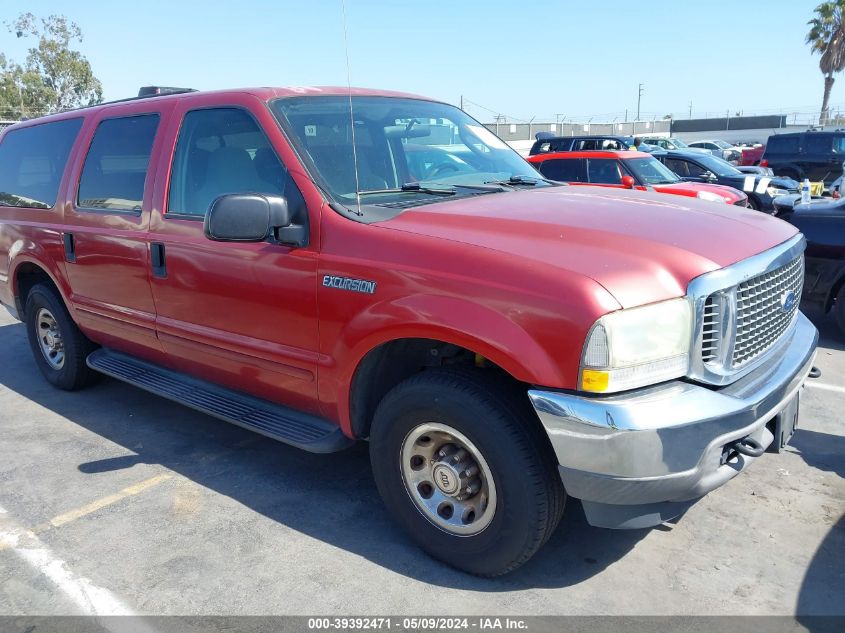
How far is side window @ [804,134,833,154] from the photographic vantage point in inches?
760

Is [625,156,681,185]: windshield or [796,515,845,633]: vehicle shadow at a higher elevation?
[625,156,681,185]: windshield

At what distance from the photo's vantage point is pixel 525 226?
2842 millimetres

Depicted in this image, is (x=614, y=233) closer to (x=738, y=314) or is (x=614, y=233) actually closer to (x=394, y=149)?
(x=738, y=314)

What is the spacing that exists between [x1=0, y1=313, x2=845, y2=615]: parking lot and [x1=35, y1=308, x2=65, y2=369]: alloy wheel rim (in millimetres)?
1116

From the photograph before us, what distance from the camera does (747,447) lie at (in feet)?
8.47

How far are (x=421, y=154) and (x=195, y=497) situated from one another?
2203 millimetres

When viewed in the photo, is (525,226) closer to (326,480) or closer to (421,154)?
(421,154)

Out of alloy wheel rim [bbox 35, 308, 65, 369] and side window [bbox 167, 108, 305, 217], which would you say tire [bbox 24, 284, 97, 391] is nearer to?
alloy wheel rim [bbox 35, 308, 65, 369]

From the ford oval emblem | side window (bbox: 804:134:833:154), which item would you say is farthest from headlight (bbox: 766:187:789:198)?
the ford oval emblem

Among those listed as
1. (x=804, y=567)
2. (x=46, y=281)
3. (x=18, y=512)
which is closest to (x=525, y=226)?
(x=804, y=567)

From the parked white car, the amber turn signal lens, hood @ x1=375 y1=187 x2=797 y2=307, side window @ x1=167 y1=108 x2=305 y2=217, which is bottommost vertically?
the parked white car

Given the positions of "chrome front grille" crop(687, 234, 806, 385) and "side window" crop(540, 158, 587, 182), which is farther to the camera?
"side window" crop(540, 158, 587, 182)

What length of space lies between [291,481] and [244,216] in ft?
5.19

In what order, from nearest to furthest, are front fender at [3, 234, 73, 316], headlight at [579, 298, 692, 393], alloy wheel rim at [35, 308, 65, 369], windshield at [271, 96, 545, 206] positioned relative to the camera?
headlight at [579, 298, 692, 393] < windshield at [271, 96, 545, 206] < front fender at [3, 234, 73, 316] < alloy wheel rim at [35, 308, 65, 369]
